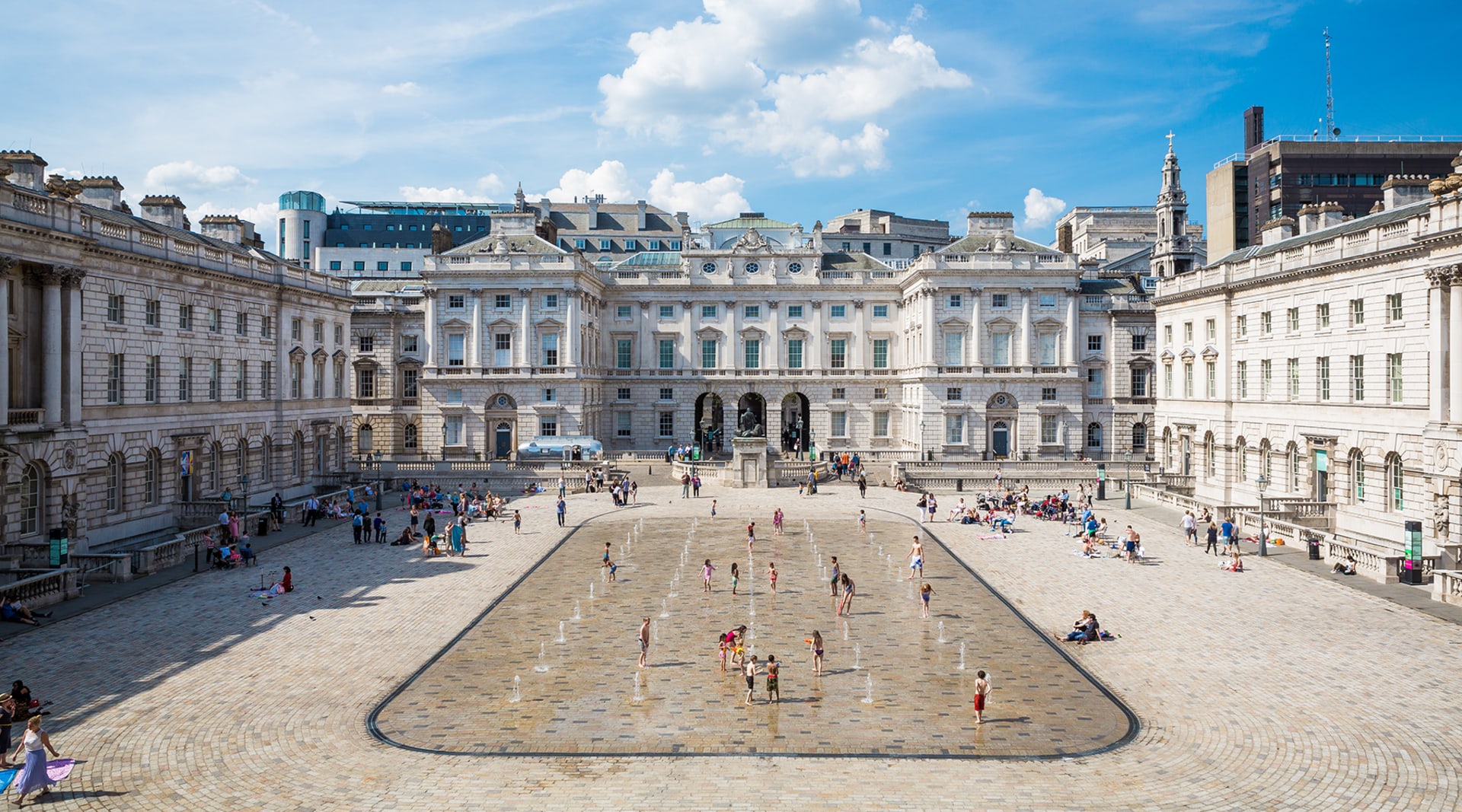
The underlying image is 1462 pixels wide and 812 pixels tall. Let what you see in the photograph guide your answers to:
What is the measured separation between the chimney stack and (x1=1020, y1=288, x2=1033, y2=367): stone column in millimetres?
60591

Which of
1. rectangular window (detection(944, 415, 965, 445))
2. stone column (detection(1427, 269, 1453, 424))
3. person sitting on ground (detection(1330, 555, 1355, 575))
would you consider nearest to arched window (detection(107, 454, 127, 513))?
person sitting on ground (detection(1330, 555, 1355, 575))

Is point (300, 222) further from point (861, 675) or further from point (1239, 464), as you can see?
point (861, 675)

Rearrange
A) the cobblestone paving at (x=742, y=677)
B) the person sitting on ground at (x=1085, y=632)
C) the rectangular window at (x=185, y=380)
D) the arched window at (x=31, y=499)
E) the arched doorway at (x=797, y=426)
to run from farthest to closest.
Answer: the arched doorway at (x=797, y=426) → the rectangular window at (x=185, y=380) → the arched window at (x=31, y=499) → the person sitting on ground at (x=1085, y=632) → the cobblestone paving at (x=742, y=677)

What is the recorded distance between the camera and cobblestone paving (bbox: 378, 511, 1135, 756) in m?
18.5

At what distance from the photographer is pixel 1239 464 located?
51688 millimetres

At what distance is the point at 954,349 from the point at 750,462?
2178 centimetres

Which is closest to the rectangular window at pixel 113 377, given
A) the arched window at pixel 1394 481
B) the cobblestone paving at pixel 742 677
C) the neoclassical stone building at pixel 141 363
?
the neoclassical stone building at pixel 141 363


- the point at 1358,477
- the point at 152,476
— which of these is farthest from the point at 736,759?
the point at 1358,477

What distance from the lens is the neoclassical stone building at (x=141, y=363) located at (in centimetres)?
3425

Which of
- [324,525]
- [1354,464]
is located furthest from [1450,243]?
[324,525]

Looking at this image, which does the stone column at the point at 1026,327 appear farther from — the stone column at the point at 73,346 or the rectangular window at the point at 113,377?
the stone column at the point at 73,346

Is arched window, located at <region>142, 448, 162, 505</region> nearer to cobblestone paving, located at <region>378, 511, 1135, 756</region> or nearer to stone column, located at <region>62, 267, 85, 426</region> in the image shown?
stone column, located at <region>62, 267, 85, 426</region>

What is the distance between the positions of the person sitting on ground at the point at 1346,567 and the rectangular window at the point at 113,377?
154 feet

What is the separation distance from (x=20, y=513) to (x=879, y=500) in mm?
39566
